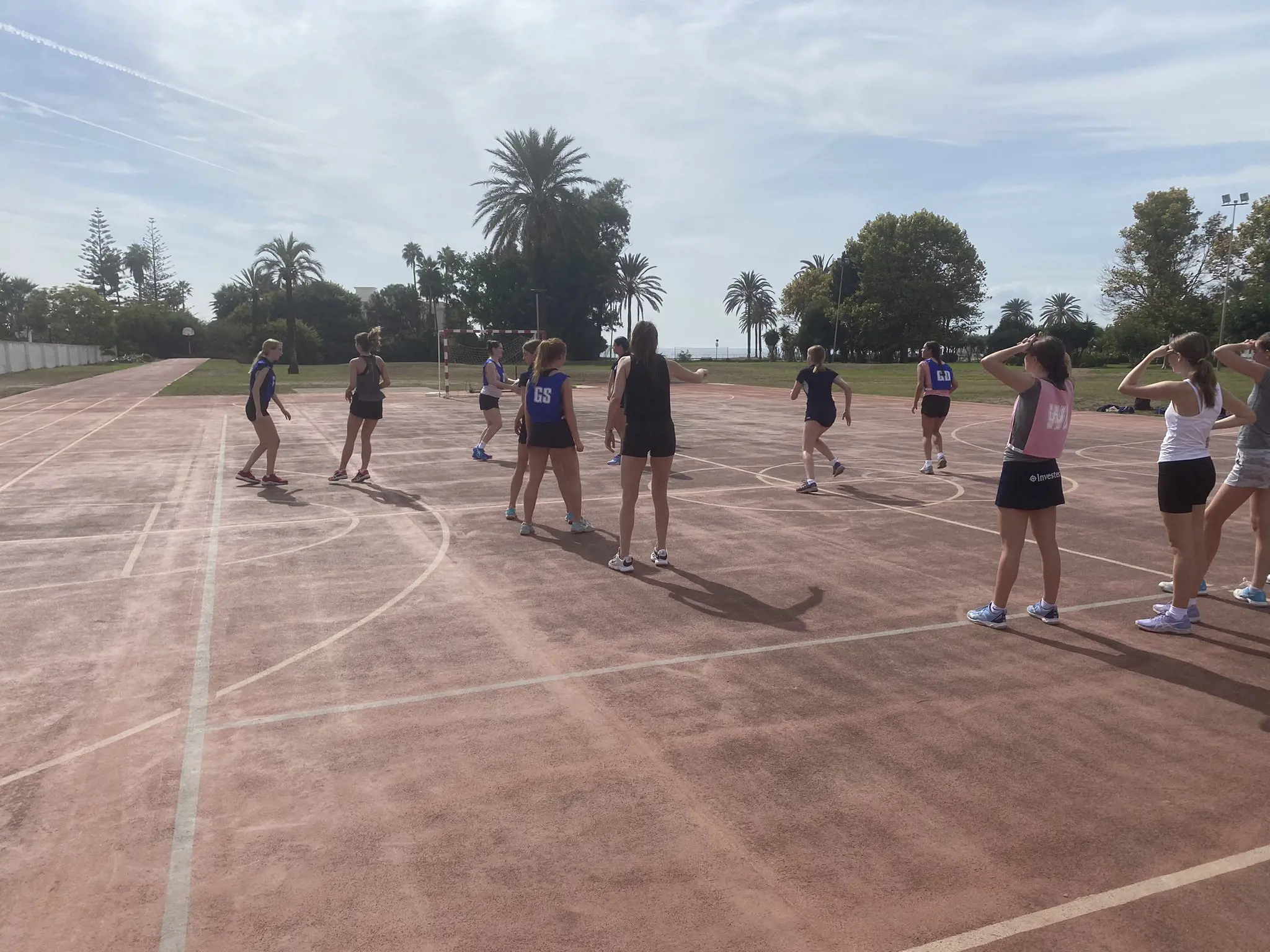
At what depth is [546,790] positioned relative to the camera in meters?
3.80

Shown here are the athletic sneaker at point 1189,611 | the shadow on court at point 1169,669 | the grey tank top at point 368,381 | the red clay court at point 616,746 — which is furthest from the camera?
the grey tank top at point 368,381

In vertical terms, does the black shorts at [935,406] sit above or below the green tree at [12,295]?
below

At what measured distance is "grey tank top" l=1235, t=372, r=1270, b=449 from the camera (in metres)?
6.14

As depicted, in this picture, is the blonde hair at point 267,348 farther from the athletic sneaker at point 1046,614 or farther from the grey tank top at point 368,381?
the athletic sneaker at point 1046,614

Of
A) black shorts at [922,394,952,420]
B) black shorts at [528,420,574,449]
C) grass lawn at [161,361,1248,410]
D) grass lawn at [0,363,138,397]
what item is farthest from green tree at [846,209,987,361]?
black shorts at [528,420,574,449]

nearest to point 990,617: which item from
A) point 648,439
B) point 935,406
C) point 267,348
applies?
point 648,439

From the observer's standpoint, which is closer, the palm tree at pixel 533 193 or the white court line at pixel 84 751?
the white court line at pixel 84 751

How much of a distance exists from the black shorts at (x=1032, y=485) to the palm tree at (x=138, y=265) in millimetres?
148261

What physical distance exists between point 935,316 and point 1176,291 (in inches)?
713

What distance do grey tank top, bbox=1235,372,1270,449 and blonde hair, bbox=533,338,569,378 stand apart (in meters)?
5.42

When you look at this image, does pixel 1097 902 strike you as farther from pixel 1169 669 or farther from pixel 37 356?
pixel 37 356

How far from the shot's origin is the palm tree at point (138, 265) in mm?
131875

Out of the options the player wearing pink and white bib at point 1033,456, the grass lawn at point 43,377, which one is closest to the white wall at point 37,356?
the grass lawn at point 43,377

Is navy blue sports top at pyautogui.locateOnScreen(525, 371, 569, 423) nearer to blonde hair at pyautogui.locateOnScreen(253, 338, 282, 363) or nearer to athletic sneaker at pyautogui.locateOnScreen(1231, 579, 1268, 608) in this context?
blonde hair at pyautogui.locateOnScreen(253, 338, 282, 363)
